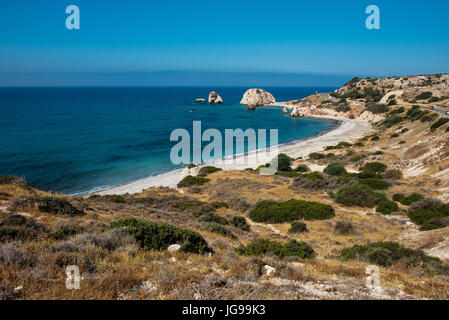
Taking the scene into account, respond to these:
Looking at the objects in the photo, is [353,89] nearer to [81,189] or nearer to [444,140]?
[444,140]

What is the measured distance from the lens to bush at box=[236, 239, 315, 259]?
8.16 meters

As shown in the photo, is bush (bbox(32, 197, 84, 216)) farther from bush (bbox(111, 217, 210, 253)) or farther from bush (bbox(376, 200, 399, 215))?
bush (bbox(376, 200, 399, 215))

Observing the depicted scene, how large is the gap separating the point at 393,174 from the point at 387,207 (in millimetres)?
11115

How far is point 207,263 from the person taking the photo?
606 cm

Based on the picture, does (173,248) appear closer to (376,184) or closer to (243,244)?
(243,244)

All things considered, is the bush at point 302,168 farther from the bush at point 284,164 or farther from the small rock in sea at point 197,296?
the small rock in sea at point 197,296

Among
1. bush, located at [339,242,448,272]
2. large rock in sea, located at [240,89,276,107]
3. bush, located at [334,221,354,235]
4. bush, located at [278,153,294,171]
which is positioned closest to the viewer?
bush, located at [339,242,448,272]

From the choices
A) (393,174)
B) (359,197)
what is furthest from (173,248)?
(393,174)

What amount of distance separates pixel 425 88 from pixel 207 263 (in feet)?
362

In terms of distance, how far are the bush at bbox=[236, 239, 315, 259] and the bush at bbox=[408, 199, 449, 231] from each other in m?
8.19

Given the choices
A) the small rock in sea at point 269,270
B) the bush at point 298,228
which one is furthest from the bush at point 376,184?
the small rock in sea at point 269,270

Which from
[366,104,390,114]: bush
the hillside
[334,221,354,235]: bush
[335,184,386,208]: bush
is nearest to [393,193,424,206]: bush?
the hillside

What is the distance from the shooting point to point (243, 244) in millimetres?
10172

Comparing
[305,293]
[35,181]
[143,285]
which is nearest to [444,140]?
[305,293]
